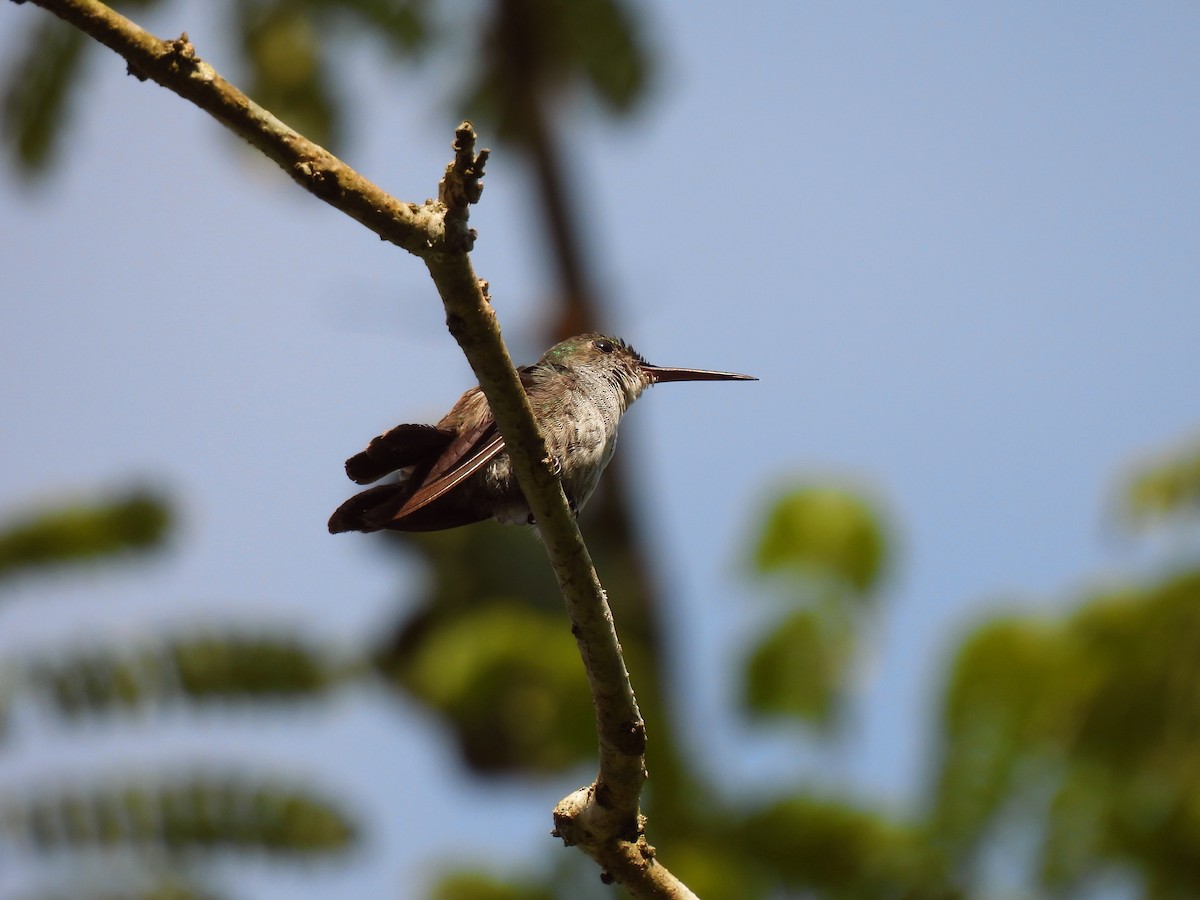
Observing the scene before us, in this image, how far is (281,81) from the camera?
13156mm

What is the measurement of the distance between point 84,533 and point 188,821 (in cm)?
228

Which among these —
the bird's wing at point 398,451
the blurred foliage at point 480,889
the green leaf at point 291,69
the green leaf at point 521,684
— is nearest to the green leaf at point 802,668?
the green leaf at point 521,684

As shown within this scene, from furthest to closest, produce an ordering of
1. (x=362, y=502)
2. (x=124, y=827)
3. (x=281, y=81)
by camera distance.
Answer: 1. (x=281, y=81)
2. (x=124, y=827)
3. (x=362, y=502)

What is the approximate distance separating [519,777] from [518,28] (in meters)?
7.27

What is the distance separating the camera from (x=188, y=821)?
9695mm

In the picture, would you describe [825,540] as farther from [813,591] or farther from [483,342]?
[483,342]

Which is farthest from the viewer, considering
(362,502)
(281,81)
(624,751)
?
(281,81)

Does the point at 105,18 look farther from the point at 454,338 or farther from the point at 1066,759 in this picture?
the point at 1066,759

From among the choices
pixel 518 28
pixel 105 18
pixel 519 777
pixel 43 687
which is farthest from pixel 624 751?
pixel 518 28

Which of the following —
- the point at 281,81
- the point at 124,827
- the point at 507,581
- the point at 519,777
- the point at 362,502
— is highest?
the point at 281,81

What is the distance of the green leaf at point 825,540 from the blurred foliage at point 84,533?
17.4 feet

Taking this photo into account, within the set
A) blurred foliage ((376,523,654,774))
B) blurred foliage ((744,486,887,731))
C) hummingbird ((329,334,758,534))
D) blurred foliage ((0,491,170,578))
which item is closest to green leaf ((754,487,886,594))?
blurred foliage ((744,486,887,731))

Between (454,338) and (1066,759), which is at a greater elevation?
(1066,759)

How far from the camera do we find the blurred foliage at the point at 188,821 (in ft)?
31.4
